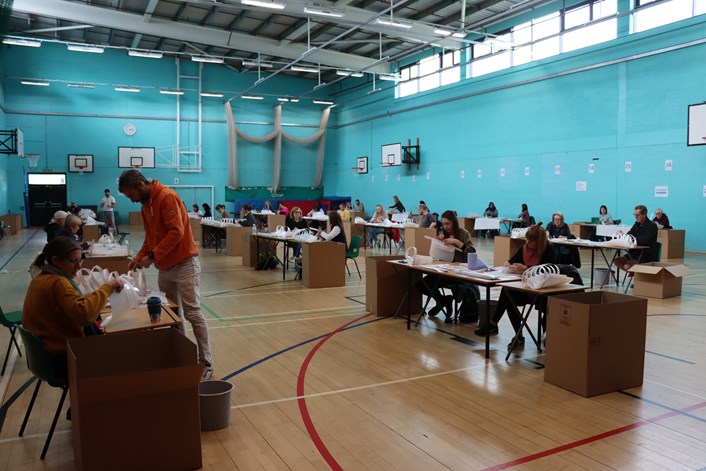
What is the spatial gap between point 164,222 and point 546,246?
342 centimetres

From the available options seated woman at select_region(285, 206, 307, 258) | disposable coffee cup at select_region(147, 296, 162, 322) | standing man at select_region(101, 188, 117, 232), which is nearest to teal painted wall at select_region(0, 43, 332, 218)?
standing man at select_region(101, 188, 117, 232)

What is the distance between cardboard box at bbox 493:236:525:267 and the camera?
1004 centimetres

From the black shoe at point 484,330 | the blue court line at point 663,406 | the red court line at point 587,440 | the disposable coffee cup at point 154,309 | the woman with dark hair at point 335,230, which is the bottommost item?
the red court line at point 587,440

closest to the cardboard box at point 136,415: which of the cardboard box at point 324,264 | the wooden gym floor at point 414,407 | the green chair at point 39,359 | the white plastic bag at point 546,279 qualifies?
the green chair at point 39,359

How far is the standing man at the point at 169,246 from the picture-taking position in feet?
12.5

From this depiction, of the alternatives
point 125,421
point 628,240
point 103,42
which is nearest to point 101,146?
point 103,42

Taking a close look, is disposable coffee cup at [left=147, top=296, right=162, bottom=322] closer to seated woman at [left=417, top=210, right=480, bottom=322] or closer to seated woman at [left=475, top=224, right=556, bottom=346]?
seated woman at [left=475, top=224, right=556, bottom=346]

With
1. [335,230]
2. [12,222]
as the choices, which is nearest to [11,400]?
[335,230]

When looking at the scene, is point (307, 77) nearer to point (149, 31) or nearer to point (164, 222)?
point (149, 31)

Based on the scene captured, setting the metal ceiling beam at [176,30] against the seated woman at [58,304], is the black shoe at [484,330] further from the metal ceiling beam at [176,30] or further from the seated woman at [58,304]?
the metal ceiling beam at [176,30]

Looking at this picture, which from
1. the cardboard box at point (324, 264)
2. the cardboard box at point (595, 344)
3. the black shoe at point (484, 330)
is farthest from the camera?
the cardboard box at point (324, 264)

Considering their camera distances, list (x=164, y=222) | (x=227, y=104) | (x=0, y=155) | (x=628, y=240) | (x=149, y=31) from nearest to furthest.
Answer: (x=164, y=222), (x=628, y=240), (x=149, y=31), (x=0, y=155), (x=227, y=104)

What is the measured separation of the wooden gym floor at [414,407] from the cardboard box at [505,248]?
4.00m

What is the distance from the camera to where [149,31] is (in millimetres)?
17656
